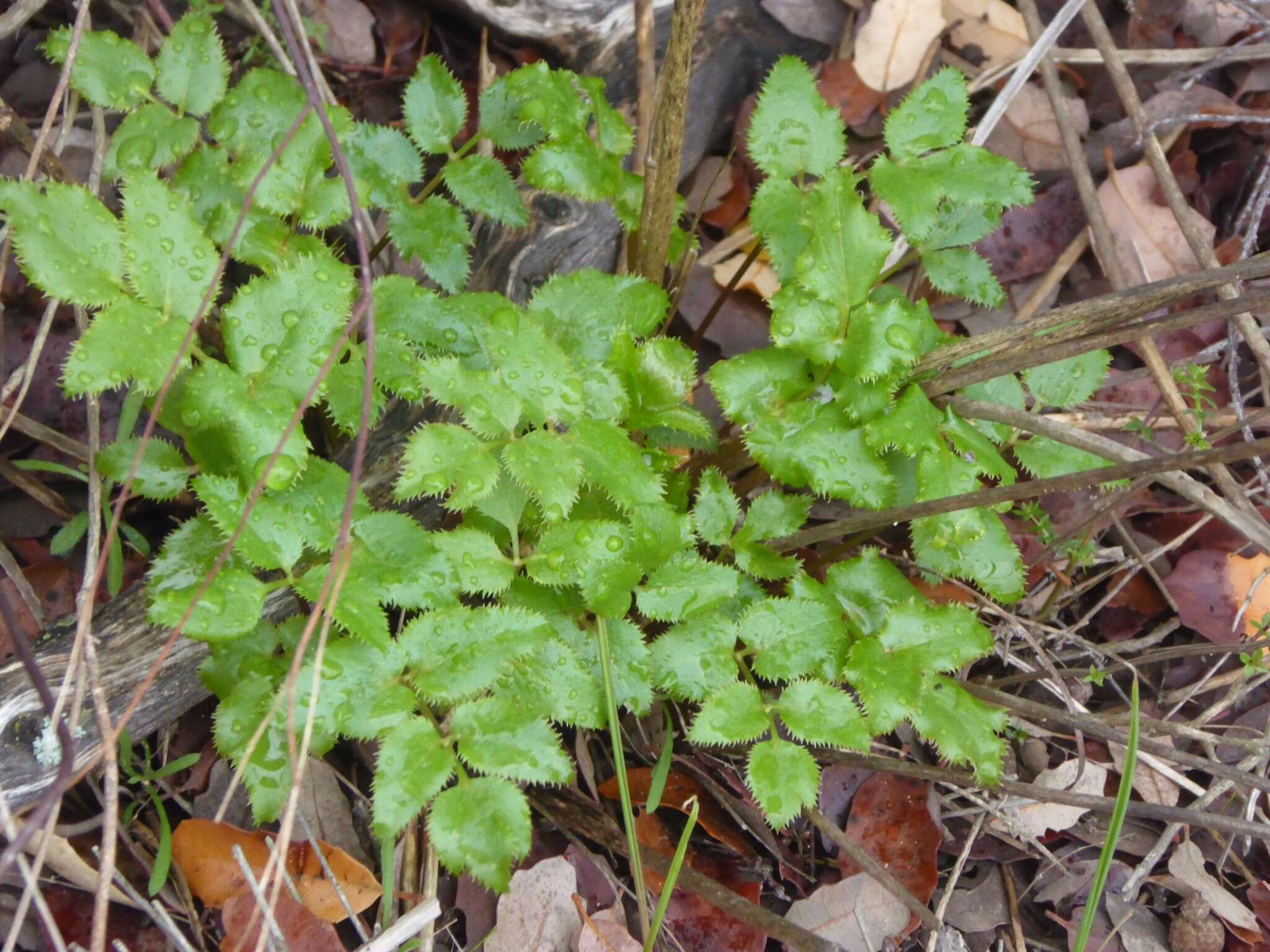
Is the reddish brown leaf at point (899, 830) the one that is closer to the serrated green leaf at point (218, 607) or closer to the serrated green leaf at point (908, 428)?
the serrated green leaf at point (908, 428)

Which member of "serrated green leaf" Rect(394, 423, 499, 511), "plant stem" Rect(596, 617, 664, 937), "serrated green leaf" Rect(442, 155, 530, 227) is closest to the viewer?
"serrated green leaf" Rect(394, 423, 499, 511)

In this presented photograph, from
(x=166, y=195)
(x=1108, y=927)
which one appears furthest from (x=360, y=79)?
(x=1108, y=927)

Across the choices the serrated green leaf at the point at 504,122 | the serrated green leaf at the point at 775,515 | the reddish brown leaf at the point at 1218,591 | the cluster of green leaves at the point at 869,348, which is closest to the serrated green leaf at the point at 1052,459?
the cluster of green leaves at the point at 869,348

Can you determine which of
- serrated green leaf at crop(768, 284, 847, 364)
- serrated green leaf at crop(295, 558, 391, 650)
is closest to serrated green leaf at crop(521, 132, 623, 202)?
serrated green leaf at crop(768, 284, 847, 364)

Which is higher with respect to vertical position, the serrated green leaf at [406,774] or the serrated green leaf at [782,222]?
the serrated green leaf at [782,222]

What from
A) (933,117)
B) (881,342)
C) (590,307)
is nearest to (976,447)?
(881,342)

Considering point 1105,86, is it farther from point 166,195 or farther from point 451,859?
point 451,859

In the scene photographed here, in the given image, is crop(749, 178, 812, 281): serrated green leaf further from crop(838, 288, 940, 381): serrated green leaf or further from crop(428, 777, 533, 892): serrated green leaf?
crop(428, 777, 533, 892): serrated green leaf

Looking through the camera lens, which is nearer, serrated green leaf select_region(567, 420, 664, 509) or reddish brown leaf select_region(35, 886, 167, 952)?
serrated green leaf select_region(567, 420, 664, 509)
